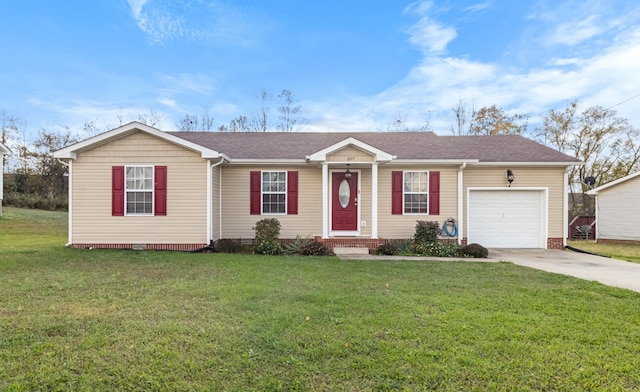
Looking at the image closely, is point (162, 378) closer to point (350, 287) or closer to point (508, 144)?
point (350, 287)

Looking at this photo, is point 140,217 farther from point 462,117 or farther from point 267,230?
point 462,117

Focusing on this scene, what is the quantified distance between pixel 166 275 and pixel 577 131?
25.9 m

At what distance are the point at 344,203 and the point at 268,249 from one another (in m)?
2.89

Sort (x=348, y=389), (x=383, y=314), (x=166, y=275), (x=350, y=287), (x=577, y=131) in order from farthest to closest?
(x=577, y=131), (x=166, y=275), (x=350, y=287), (x=383, y=314), (x=348, y=389)

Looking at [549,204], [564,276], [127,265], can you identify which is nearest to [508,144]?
[549,204]

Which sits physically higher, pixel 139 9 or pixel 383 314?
pixel 139 9

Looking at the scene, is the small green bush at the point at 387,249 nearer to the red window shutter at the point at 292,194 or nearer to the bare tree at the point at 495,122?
the red window shutter at the point at 292,194

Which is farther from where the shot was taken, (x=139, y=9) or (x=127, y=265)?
(x=139, y=9)

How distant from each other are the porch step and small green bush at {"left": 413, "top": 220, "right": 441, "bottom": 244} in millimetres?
1603

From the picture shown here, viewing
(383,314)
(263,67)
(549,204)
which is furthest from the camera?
(263,67)

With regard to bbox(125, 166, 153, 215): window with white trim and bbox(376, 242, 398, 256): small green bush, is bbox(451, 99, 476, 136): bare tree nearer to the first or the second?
bbox(376, 242, 398, 256): small green bush

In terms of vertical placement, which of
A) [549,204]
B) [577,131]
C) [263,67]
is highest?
[263,67]

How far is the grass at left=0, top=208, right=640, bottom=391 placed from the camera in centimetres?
269

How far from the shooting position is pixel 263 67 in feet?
59.1
